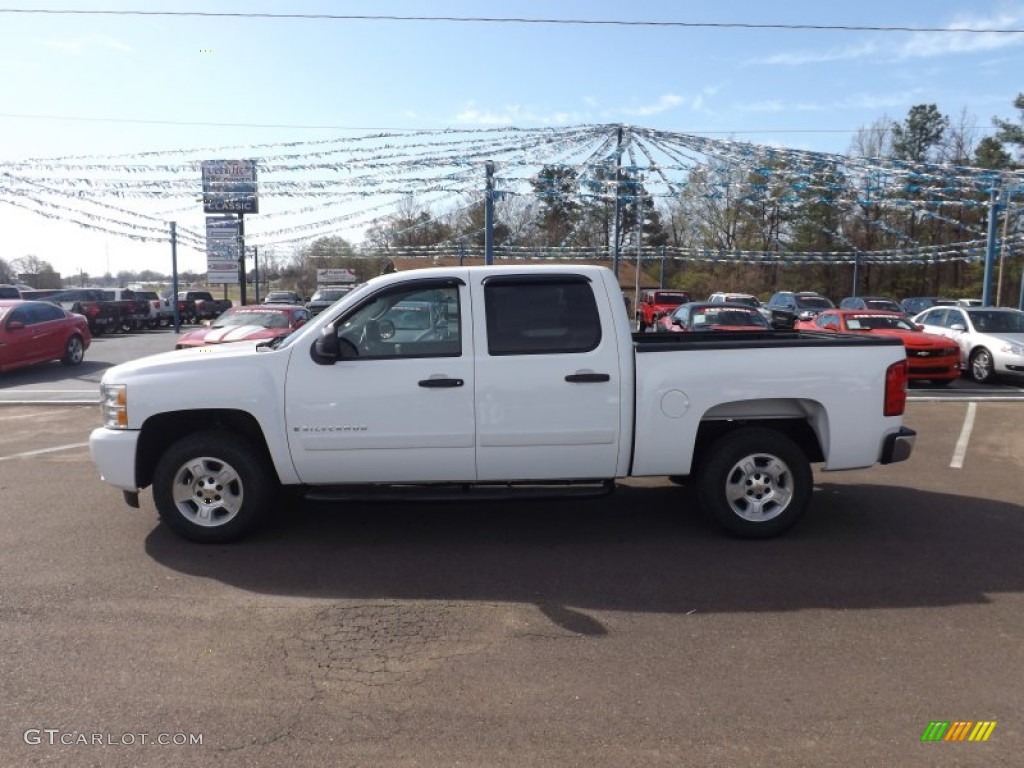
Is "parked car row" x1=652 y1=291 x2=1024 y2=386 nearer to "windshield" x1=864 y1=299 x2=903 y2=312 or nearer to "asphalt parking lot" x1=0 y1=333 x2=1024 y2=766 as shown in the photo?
"asphalt parking lot" x1=0 y1=333 x2=1024 y2=766

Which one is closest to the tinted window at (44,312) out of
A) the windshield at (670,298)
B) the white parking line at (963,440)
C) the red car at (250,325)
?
the red car at (250,325)

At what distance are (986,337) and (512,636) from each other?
1465cm

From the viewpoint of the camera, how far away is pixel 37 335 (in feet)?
53.0

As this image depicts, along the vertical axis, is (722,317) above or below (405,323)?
below

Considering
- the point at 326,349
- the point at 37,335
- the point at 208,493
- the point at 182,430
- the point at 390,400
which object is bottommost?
the point at 208,493

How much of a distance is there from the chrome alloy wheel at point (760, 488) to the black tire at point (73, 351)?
1638 centimetres

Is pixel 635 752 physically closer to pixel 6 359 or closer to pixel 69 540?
pixel 69 540

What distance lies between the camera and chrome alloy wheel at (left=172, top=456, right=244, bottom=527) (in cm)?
553

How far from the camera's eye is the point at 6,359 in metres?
15.4

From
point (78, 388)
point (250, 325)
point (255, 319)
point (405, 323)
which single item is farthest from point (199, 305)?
point (405, 323)

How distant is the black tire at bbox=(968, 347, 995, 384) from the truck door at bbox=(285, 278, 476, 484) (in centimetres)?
1350

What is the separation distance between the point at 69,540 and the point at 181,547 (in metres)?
0.90

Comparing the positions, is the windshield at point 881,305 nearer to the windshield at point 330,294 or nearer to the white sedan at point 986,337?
the white sedan at point 986,337

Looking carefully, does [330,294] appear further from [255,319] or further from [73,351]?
[255,319]
